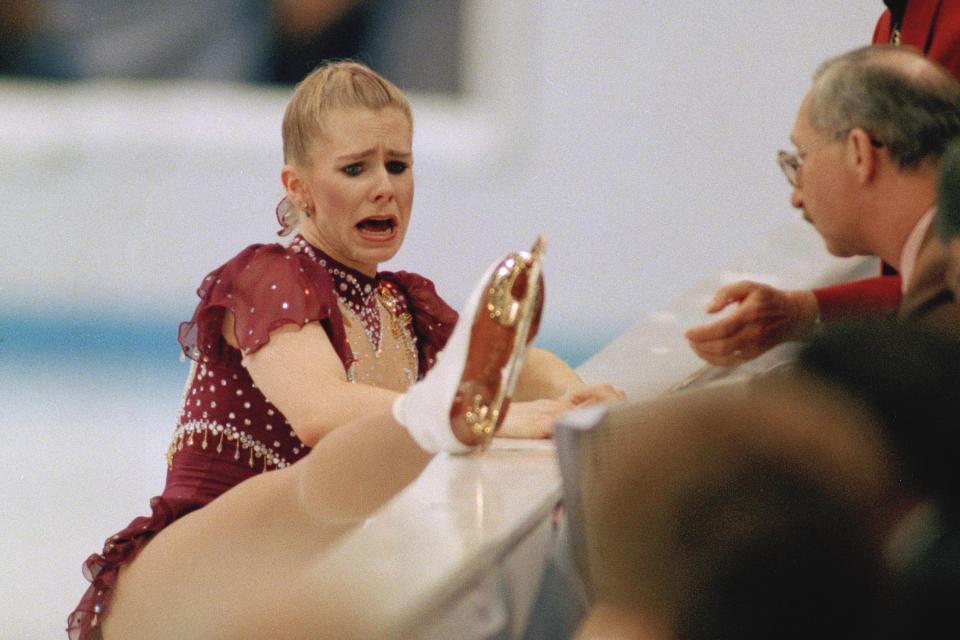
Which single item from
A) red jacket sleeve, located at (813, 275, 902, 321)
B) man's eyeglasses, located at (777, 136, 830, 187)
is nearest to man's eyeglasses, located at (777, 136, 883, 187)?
man's eyeglasses, located at (777, 136, 830, 187)

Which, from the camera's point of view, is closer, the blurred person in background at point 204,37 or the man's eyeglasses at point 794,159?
the man's eyeglasses at point 794,159

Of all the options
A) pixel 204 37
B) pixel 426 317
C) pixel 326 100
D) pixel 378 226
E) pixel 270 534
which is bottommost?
pixel 270 534

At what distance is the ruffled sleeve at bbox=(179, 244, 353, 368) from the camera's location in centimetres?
123

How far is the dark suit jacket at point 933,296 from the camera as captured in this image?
2.21 ft

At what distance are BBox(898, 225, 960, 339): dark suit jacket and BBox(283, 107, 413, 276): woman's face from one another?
655 millimetres

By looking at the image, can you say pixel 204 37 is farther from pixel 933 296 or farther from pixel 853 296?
pixel 933 296

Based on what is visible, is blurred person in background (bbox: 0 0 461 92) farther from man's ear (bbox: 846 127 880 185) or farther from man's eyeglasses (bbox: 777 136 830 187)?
man's ear (bbox: 846 127 880 185)

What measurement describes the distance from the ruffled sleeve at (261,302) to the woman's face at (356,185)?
0.18ft

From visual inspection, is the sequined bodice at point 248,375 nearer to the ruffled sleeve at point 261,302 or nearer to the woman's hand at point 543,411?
the ruffled sleeve at point 261,302

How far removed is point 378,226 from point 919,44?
25.3 inches

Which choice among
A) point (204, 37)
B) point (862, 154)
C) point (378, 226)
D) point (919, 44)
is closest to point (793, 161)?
point (862, 154)

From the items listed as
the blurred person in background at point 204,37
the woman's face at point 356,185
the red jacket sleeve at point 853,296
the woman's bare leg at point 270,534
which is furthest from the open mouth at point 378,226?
the blurred person in background at point 204,37

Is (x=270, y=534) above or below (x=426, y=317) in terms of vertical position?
below

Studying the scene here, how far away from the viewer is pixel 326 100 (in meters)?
1.34
